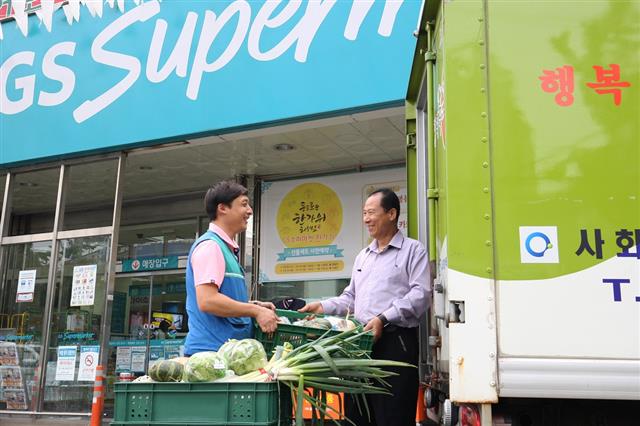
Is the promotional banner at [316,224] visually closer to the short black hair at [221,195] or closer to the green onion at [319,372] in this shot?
the short black hair at [221,195]

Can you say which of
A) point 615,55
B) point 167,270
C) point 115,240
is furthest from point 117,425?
point 167,270

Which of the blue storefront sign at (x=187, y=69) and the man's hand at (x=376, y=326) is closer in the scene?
the man's hand at (x=376, y=326)

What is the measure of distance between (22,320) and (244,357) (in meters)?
6.99

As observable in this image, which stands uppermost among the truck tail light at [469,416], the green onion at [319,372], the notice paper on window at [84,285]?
the notice paper on window at [84,285]

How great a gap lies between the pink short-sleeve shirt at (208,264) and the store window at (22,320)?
584 cm

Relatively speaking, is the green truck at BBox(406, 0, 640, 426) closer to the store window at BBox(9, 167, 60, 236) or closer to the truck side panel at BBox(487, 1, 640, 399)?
the truck side panel at BBox(487, 1, 640, 399)

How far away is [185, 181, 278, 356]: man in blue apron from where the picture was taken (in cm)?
282

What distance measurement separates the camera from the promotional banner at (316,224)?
805cm

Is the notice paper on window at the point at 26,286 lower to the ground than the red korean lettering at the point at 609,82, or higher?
lower

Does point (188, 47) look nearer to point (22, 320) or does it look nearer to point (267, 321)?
point (22, 320)

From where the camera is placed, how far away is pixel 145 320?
1013 centimetres

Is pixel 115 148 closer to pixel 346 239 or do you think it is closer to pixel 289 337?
pixel 346 239

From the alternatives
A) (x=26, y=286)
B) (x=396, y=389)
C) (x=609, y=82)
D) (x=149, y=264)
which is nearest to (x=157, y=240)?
(x=149, y=264)

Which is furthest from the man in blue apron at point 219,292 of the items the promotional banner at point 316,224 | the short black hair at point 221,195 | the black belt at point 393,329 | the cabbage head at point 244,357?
the promotional banner at point 316,224
